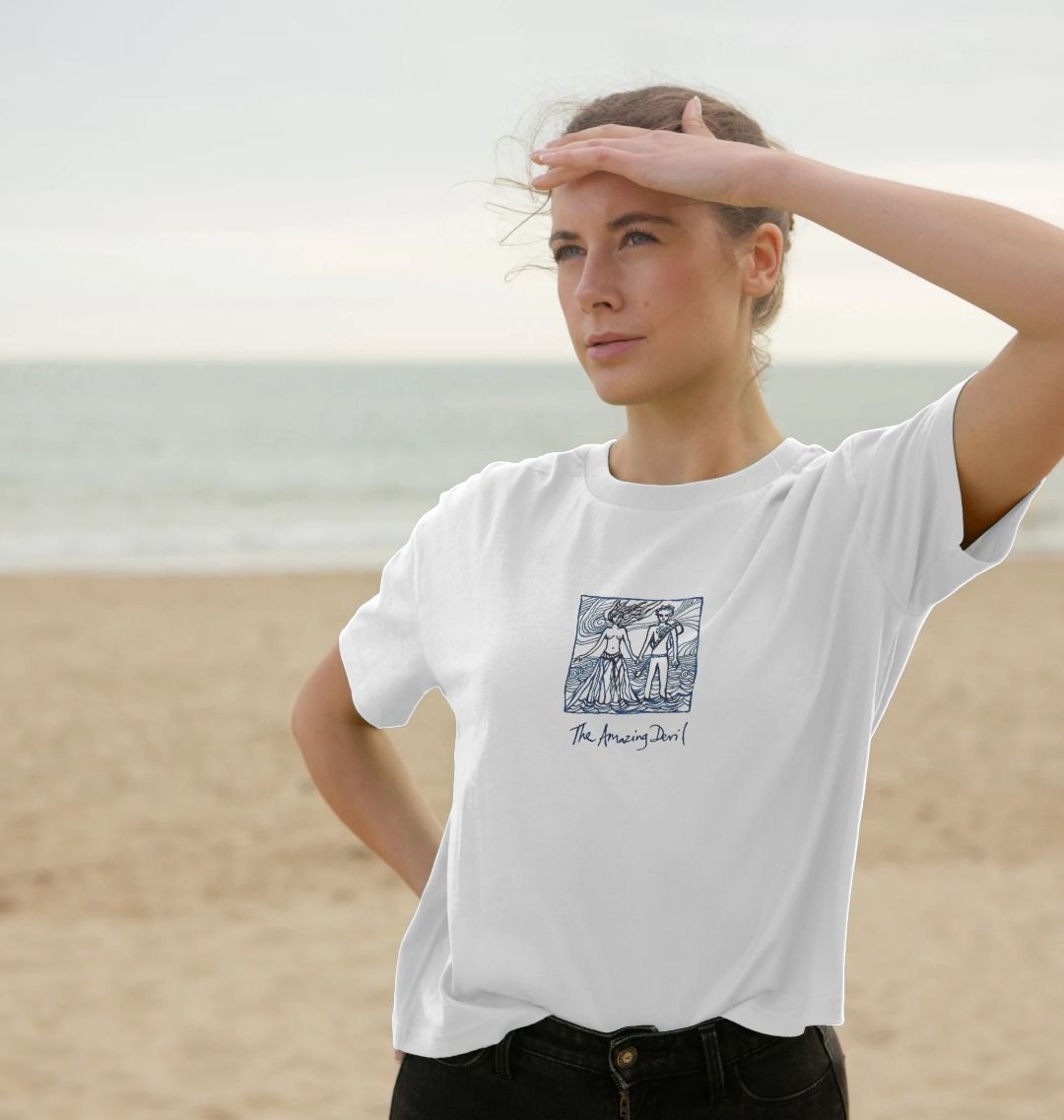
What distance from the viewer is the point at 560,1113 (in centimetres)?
165

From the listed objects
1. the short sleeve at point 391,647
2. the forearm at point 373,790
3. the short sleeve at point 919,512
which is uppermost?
the short sleeve at point 919,512

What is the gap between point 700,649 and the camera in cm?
163

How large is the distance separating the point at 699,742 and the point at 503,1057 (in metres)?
0.44

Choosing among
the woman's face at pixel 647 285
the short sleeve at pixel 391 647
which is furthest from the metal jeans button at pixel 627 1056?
Result: the woman's face at pixel 647 285

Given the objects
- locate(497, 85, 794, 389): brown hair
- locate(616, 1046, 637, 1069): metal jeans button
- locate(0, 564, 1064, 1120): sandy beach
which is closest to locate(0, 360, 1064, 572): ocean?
locate(497, 85, 794, 389): brown hair

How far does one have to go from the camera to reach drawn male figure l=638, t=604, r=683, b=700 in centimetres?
164

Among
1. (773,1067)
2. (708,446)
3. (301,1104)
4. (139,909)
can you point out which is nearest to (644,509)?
(708,446)

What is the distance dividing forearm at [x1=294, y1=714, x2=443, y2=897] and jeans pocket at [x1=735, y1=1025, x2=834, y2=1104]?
0.71 m

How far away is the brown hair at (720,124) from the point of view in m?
A: 1.78

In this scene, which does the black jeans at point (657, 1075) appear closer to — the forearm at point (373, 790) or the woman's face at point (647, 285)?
the forearm at point (373, 790)

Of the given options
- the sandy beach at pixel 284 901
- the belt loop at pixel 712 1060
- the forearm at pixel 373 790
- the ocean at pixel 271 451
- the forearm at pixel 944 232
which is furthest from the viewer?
the ocean at pixel 271 451

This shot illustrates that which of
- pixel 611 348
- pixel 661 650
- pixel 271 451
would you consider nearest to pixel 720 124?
pixel 611 348

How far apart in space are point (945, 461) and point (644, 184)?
46cm

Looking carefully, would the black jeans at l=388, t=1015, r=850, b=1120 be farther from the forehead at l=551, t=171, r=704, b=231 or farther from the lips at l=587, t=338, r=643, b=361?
the forehead at l=551, t=171, r=704, b=231
